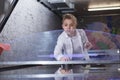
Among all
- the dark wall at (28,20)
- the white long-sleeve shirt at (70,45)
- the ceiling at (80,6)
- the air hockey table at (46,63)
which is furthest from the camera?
the ceiling at (80,6)

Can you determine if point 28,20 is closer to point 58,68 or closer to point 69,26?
point 69,26

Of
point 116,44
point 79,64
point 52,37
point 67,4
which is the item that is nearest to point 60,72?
point 79,64

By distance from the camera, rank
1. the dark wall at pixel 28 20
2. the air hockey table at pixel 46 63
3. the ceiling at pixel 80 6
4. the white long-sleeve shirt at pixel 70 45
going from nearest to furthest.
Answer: the air hockey table at pixel 46 63, the white long-sleeve shirt at pixel 70 45, the dark wall at pixel 28 20, the ceiling at pixel 80 6

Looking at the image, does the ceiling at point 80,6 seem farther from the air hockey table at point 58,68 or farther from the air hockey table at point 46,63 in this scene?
the air hockey table at point 58,68

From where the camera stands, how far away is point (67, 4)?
2.14 m

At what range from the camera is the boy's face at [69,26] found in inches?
62.1

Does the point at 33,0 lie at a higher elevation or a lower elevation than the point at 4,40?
higher

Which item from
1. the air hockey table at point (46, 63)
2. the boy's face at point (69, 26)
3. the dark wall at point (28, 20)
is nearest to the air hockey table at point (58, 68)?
the air hockey table at point (46, 63)

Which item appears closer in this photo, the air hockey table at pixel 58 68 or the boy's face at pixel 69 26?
the air hockey table at pixel 58 68

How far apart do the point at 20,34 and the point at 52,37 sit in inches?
13.6

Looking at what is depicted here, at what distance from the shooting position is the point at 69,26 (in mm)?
1609

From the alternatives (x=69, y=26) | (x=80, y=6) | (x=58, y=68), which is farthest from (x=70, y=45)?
(x=80, y=6)

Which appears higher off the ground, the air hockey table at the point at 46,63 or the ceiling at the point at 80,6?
the ceiling at the point at 80,6

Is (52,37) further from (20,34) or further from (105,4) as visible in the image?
(105,4)
